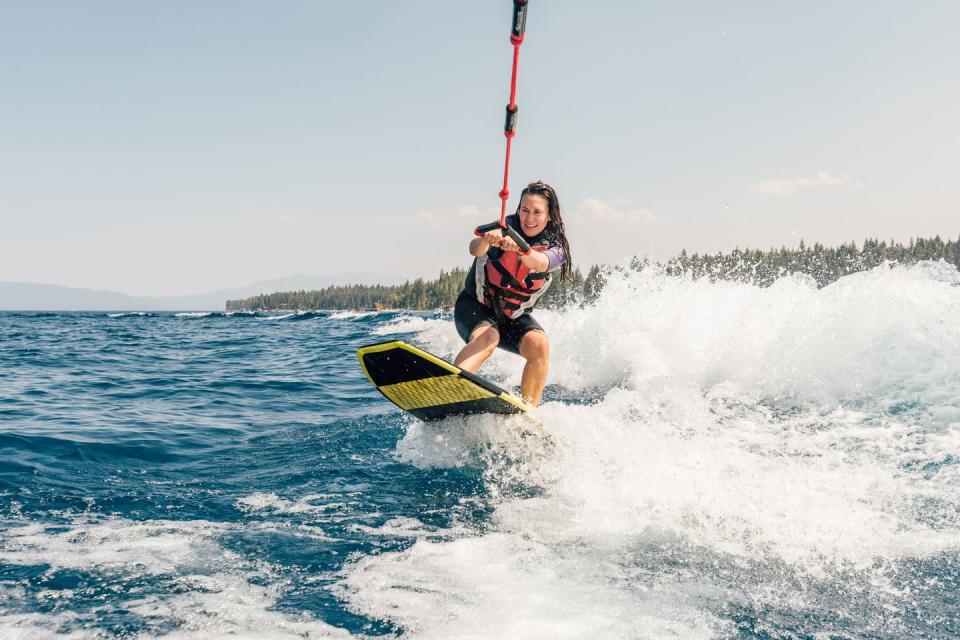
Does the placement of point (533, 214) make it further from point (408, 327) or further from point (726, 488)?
point (408, 327)

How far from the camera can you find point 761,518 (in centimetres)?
370

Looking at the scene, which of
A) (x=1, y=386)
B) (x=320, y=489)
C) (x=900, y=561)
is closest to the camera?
(x=900, y=561)

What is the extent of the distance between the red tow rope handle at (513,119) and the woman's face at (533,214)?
1.25 ft

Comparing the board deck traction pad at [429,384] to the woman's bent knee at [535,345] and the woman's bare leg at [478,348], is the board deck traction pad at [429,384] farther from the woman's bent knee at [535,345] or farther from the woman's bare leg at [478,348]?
the woman's bent knee at [535,345]

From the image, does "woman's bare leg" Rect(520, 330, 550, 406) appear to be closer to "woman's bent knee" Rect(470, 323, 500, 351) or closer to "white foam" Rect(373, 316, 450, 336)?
"woman's bent knee" Rect(470, 323, 500, 351)

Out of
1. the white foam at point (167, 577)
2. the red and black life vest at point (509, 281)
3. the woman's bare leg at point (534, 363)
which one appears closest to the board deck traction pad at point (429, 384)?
the woman's bare leg at point (534, 363)

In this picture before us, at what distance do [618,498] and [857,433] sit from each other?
3119mm

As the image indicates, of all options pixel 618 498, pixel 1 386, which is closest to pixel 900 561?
pixel 618 498

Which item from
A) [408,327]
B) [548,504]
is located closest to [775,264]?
[408,327]

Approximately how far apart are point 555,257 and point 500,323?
Answer: 917 millimetres

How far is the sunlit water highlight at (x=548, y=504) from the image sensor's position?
271 cm

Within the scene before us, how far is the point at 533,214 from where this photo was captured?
566cm

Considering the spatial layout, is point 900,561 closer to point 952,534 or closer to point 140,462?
point 952,534

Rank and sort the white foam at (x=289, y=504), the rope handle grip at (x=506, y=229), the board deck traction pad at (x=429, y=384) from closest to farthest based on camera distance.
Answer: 1. the white foam at (x=289, y=504)
2. the rope handle grip at (x=506, y=229)
3. the board deck traction pad at (x=429, y=384)
